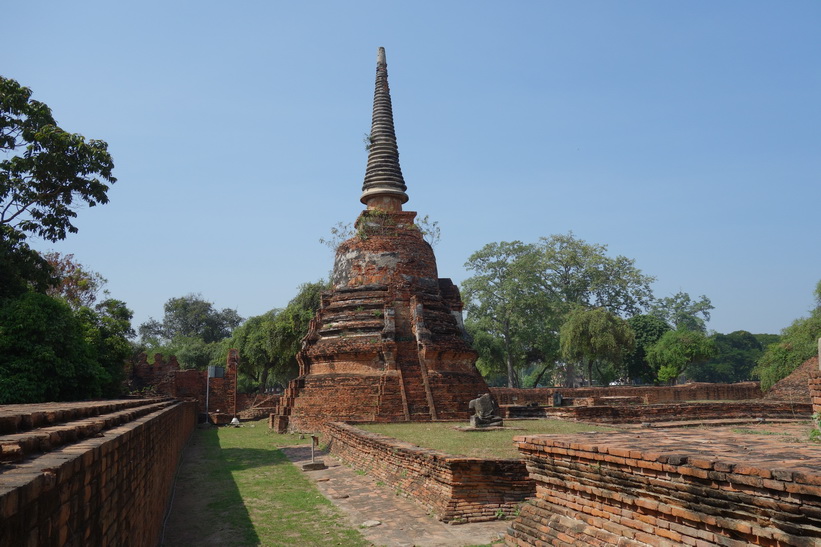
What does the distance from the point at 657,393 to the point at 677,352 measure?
261 inches

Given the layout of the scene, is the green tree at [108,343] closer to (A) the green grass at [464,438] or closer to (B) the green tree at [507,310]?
(A) the green grass at [464,438]

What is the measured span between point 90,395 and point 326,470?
5574mm

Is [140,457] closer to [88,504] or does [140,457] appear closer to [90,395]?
[88,504]

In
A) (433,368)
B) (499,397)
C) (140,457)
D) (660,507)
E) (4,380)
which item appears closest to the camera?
(660,507)

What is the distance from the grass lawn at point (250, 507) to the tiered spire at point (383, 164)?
12.2 m

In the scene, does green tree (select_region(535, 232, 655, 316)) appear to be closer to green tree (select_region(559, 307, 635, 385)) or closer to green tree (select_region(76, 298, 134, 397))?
green tree (select_region(559, 307, 635, 385))

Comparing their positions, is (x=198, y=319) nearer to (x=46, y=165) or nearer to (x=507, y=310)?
(x=507, y=310)

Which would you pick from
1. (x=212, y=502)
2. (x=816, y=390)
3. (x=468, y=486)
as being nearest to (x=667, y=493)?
(x=468, y=486)

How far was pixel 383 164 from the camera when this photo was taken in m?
24.9

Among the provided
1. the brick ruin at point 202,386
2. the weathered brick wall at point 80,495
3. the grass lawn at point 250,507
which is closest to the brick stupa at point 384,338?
the grass lawn at point 250,507

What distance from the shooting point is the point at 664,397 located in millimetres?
33469

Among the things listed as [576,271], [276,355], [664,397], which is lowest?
[664,397]

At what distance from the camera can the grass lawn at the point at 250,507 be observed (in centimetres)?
711

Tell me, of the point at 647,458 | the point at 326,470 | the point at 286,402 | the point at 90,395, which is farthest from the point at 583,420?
the point at 647,458
